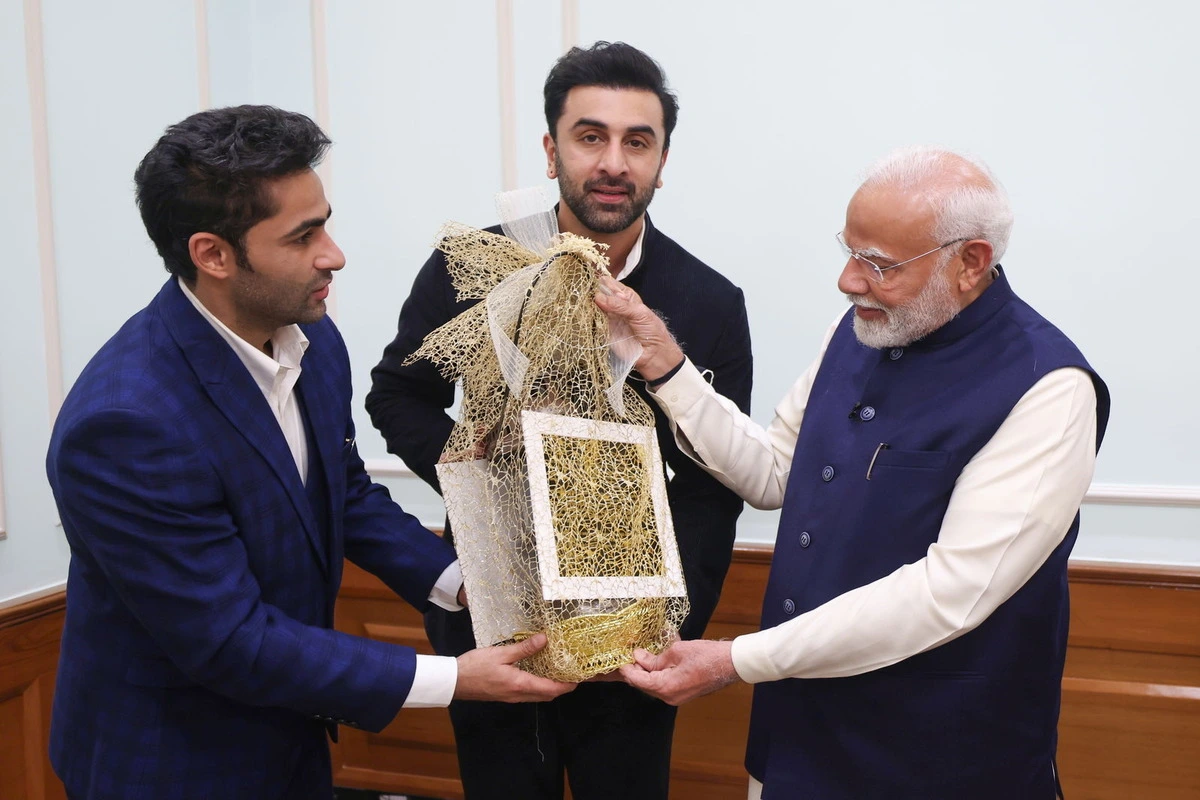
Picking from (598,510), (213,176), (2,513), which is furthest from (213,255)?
(2,513)

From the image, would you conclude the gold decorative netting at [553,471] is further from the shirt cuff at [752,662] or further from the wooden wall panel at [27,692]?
the wooden wall panel at [27,692]

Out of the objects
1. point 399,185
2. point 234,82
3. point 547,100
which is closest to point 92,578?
point 547,100

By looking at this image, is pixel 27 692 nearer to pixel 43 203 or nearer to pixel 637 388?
pixel 43 203

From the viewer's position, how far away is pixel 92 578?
1764mm

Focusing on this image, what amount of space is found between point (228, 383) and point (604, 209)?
32.8 inches

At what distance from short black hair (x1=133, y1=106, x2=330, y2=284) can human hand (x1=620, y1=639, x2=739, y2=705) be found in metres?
0.99

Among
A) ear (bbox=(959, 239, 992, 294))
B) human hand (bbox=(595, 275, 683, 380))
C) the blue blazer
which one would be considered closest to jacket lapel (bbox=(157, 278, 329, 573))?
the blue blazer

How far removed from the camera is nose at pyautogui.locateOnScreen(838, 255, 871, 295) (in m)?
1.82

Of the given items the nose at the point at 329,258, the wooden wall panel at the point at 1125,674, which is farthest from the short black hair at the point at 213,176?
the wooden wall panel at the point at 1125,674

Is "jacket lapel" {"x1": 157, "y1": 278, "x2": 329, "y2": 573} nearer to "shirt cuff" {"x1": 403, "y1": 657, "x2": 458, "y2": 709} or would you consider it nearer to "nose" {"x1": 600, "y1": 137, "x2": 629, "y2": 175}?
"shirt cuff" {"x1": 403, "y1": 657, "x2": 458, "y2": 709}

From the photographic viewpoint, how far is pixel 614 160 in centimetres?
212

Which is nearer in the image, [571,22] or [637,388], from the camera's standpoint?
[637,388]

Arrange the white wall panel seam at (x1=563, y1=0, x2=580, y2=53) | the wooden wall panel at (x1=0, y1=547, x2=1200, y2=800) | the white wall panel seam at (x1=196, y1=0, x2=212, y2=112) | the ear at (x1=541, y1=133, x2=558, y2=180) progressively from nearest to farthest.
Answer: the ear at (x1=541, y1=133, x2=558, y2=180) → the wooden wall panel at (x1=0, y1=547, x2=1200, y2=800) → the white wall panel seam at (x1=563, y1=0, x2=580, y2=53) → the white wall panel seam at (x1=196, y1=0, x2=212, y2=112)

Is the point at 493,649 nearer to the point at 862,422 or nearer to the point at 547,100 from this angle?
the point at 862,422
